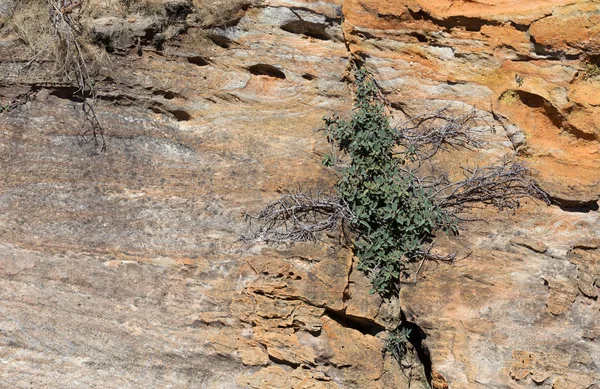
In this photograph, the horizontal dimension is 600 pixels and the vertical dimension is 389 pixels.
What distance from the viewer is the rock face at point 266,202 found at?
394 centimetres

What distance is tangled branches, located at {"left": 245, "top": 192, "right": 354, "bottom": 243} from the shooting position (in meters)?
4.21

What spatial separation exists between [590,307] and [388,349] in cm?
135

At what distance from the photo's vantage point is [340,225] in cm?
430

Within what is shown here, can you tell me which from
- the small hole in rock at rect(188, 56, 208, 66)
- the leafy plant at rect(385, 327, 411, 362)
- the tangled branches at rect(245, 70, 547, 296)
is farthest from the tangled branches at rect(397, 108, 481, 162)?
the small hole in rock at rect(188, 56, 208, 66)

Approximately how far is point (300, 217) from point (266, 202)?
260mm

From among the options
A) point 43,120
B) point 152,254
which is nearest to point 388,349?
point 152,254

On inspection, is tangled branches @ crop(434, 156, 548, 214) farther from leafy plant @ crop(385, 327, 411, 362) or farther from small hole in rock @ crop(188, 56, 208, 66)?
small hole in rock @ crop(188, 56, 208, 66)

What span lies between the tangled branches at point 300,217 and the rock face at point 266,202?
0.10 meters

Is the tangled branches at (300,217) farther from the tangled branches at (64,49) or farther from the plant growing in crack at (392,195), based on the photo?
the tangled branches at (64,49)

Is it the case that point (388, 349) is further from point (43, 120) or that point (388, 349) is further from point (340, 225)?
point (43, 120)

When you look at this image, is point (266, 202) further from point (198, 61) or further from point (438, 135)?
point (438, 135)

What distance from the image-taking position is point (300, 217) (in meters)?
4.29

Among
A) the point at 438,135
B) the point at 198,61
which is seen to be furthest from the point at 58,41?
the point at 438,135

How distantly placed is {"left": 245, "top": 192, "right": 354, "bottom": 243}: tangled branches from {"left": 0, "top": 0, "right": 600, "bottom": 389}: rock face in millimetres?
104
